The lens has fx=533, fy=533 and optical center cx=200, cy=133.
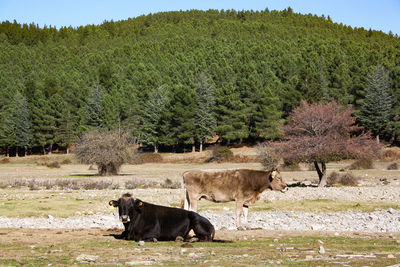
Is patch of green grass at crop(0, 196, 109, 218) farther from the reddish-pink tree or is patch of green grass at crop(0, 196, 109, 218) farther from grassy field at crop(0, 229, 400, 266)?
the reddish-pink tree

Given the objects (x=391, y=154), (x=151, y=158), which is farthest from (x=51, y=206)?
(x=391, y=154)

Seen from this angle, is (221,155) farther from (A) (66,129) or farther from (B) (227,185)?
(B) (227,185)

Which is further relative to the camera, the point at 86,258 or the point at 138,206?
the point at 138,206

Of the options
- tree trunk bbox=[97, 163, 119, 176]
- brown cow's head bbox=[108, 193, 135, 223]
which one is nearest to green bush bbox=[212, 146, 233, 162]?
tree trunk bbox=[97, 163, 119, 176]

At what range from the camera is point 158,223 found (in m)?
14.1

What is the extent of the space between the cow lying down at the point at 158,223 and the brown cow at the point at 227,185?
107 inches

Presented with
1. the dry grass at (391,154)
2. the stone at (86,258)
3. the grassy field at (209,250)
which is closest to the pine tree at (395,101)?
the dry grass at (391,154)

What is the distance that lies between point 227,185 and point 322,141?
2118 cm

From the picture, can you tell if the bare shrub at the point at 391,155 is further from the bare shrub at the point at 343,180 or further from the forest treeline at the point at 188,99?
the bare shrub at the point at 343,180

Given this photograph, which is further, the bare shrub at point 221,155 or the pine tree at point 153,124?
the pine tree at point 153,124

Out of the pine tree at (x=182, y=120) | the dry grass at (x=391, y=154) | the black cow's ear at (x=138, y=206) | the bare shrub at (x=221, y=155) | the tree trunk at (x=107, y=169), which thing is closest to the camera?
the black cow's ear at (x=138, y=206)

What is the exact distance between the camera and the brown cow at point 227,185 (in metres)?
16.8

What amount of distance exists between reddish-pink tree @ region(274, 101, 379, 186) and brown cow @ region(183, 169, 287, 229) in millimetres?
19831

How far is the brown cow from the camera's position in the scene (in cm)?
1678
